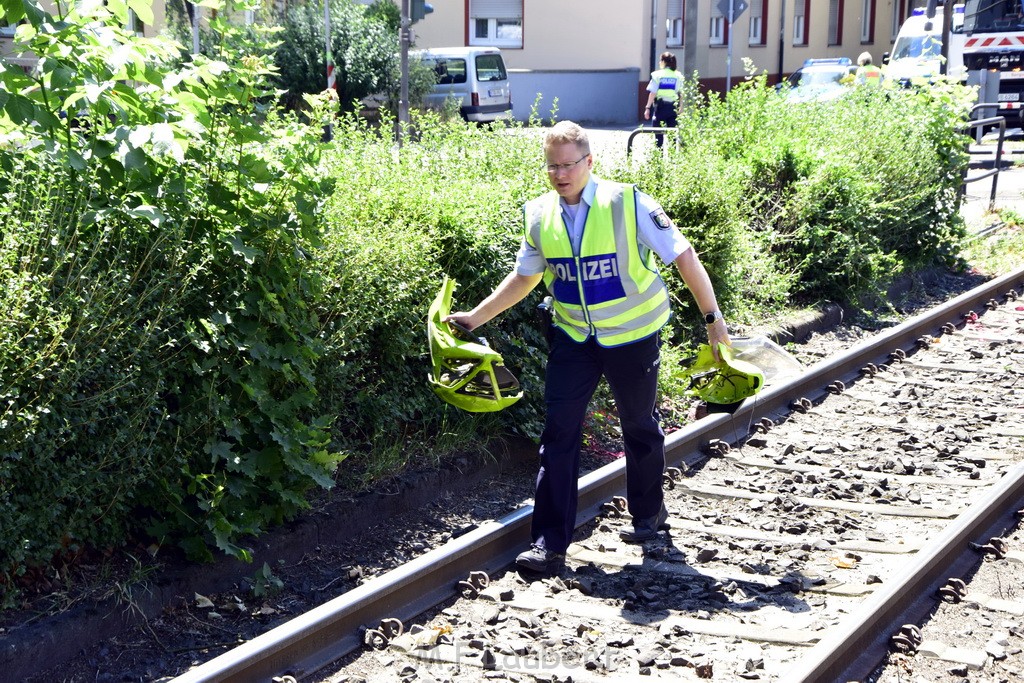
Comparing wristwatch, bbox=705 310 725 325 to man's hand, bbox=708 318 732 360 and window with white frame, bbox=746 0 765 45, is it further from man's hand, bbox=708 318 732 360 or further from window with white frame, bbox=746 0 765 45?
window with white frame, bbox=746 0 765 45

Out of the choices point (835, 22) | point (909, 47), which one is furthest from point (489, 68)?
point (835, 22)

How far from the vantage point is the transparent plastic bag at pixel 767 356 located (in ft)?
29.6

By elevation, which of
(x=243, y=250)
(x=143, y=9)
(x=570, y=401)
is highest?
(x=143, y=9)

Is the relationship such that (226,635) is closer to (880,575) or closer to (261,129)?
(261,129)

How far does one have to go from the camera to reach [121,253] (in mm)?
4867

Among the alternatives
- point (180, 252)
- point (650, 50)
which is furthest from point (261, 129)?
point (650, 50)

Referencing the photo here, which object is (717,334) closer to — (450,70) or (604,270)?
(604,270)

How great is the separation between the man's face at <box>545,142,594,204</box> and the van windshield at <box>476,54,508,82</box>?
26.1 m

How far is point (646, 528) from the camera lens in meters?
5.77

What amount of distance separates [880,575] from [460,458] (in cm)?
231

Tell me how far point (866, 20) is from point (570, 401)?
161 ft

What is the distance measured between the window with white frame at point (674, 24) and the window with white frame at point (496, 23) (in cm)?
494

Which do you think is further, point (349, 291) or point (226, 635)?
point (349, 291)

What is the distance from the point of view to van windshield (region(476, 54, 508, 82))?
30.8 metres
